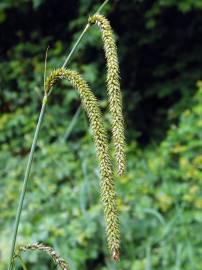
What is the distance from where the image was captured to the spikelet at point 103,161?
113 centimetres

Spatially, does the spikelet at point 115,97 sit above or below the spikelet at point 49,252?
above

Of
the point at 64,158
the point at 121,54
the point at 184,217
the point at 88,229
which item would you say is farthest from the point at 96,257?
the point at 121,54

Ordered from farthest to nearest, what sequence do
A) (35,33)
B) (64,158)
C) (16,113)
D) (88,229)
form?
1. (35,33)
2. (16,113)
3. (64,158)
4. (88,229)

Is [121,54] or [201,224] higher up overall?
[121,54]

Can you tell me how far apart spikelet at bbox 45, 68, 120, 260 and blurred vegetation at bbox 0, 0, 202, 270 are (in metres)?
1.12

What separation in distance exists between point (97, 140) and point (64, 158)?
337 cm

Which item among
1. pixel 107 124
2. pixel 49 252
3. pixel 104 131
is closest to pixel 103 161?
pixel 104 131

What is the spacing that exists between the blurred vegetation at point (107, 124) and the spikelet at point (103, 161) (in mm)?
1116

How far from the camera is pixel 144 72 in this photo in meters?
6.36

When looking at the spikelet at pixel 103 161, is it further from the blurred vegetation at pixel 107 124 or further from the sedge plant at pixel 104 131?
the blurred vegetation at pixel 107 124

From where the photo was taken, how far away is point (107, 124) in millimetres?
4938

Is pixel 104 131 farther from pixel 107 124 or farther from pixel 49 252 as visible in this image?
pixel 107 124

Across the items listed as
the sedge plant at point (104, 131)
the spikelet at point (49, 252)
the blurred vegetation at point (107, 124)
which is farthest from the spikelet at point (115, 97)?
the blurred vegetation at point (107, 124)

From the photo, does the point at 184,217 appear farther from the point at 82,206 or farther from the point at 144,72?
the point at 144,72
